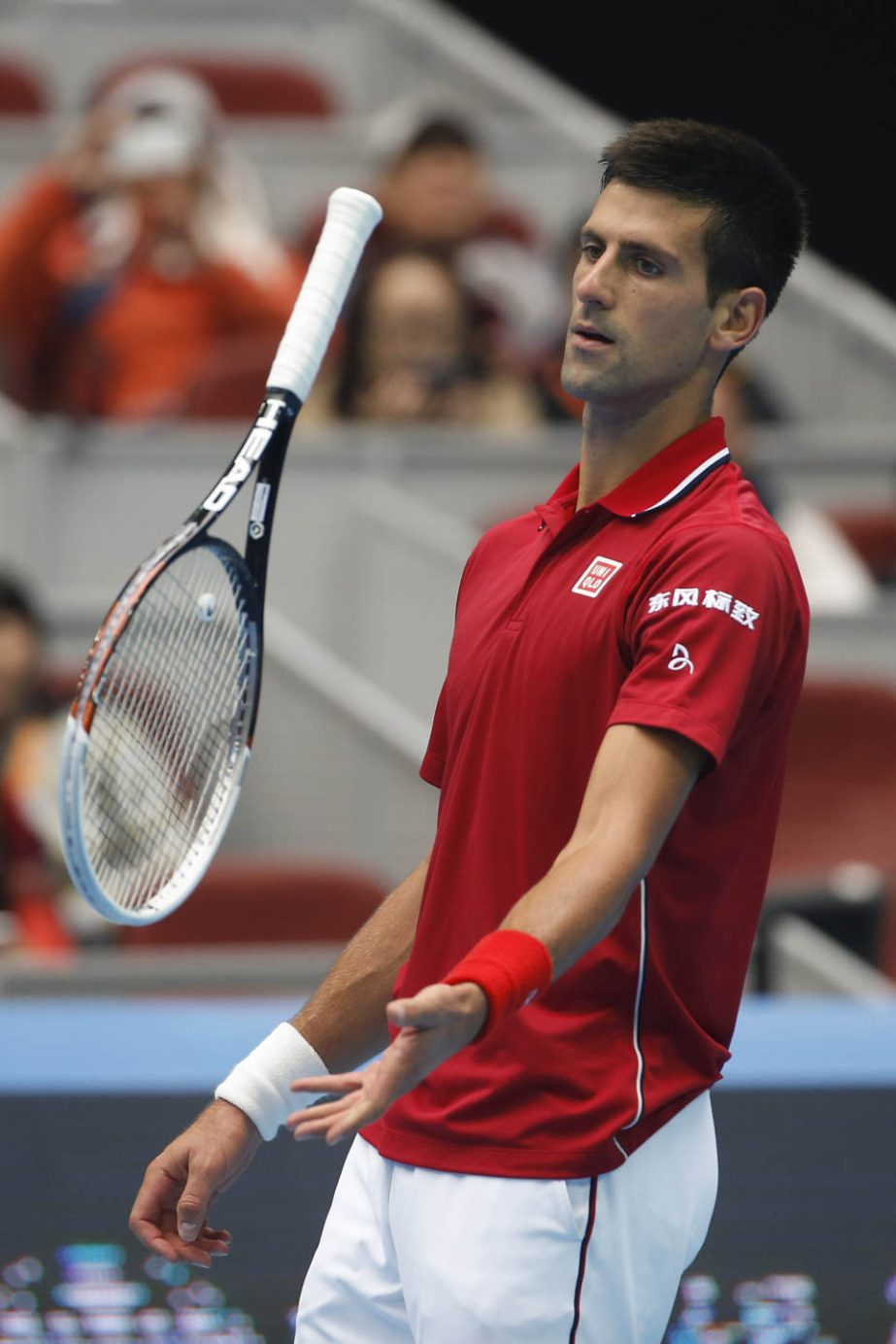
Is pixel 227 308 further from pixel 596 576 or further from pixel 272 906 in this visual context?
pixel 596 576

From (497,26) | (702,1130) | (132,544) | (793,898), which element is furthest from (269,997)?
(497,26)

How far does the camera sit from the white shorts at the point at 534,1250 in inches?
62.5

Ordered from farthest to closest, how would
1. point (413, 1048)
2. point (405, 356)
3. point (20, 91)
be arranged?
point (20, 91), point (405, 356), point (413, 1048)

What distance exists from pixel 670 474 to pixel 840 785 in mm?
3336

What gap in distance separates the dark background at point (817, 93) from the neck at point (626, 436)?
6272mm

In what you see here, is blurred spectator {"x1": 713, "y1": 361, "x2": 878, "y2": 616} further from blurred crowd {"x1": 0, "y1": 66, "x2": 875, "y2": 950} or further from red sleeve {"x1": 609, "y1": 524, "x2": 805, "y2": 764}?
red sleeve {"x1": 609, "y1": 524, "x2": 805, "y2": 764}

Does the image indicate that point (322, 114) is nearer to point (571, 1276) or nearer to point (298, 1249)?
point (298, 1249)

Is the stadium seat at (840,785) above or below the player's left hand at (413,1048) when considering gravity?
below

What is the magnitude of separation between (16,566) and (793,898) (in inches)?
72.9

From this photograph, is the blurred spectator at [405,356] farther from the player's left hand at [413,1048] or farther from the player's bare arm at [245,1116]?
the player's left hand at [413,1048]

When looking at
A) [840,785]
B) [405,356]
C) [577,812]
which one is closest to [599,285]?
[577,812]

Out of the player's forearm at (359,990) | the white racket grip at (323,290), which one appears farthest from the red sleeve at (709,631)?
the white racket grip at (323,290)

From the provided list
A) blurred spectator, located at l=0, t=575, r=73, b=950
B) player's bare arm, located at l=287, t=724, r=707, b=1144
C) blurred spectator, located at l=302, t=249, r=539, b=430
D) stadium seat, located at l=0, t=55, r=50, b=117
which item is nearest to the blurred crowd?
blurred spectator, located at l=302, t=249, r=539, b=430

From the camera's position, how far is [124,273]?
17.8 feet
